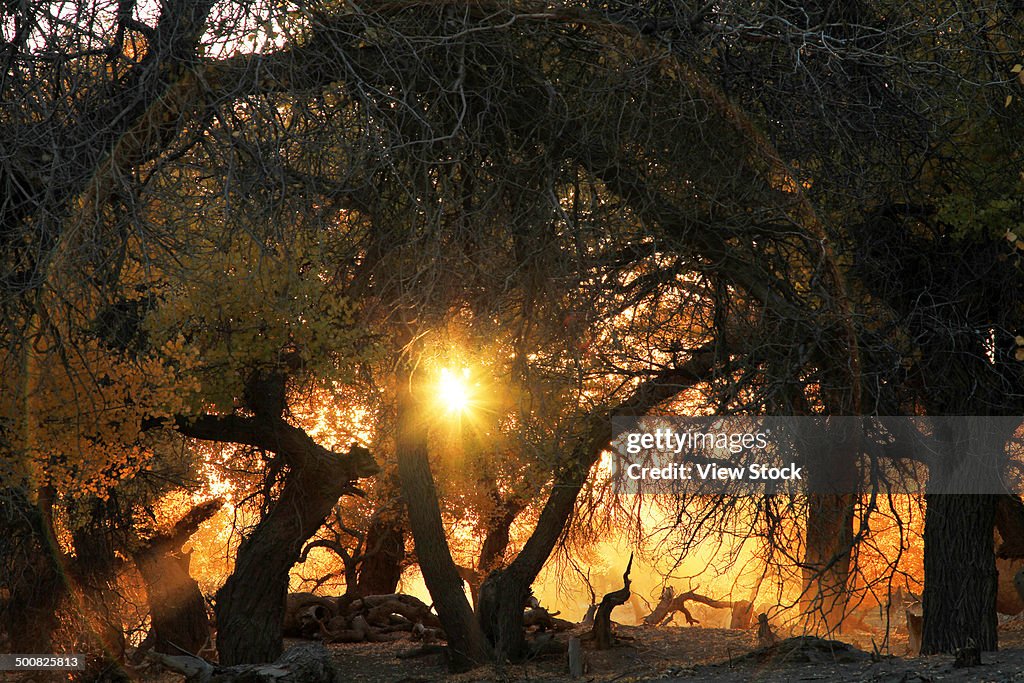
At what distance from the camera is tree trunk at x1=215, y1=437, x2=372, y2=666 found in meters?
14.9

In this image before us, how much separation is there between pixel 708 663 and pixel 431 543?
4342 mm

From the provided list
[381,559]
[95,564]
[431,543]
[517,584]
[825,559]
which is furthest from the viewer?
[381,559]

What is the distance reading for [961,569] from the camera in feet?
39.3

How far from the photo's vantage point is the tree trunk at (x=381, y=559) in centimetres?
2398

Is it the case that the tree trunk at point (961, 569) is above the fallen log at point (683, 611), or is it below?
above

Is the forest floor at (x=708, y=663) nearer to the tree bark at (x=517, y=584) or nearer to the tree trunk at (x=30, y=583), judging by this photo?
the tree bark at (x=517, y=584)

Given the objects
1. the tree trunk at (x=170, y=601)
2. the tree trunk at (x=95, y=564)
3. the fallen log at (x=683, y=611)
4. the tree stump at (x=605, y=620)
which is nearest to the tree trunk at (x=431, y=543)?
the tree stump at (x=605, y=620)

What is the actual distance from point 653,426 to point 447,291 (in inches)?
221

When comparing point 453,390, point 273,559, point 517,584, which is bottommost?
point 517,584

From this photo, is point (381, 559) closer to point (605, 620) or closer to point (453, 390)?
point (605, 620)

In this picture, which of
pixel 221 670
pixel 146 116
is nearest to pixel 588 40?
pixel 146 116

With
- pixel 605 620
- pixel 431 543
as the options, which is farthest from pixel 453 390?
pixel 605 620

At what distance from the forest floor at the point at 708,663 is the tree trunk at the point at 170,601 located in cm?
269

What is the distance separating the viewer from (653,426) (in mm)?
13391
